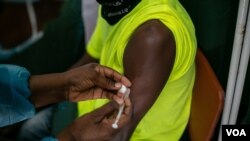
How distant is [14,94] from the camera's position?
123 centimetres

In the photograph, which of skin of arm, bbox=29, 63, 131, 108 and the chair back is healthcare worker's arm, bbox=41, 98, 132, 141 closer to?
skin of arm, bbox=29, 63, 131, 108

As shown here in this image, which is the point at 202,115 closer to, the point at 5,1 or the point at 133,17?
the point at 133,17

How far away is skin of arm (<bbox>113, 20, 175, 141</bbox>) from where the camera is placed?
1.08 meters

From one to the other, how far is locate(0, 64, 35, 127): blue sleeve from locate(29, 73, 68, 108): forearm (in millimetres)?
19

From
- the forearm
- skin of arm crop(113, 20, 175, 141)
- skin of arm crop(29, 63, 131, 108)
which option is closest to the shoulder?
skin of arm crop(113, 20, 175, 141)

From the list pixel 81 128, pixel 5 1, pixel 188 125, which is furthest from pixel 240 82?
pixel 5 1

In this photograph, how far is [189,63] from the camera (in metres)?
1.19

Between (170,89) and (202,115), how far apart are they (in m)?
0.12

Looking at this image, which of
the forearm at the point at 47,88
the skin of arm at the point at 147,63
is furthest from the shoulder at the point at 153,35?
the forearm at the point at 47,88

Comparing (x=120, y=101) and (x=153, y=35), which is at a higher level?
(x=153, y=35)

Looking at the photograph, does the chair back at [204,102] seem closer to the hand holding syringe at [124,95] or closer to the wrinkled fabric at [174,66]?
the wrinkled fabric at [174,66]

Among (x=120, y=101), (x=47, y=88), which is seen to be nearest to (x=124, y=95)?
(x=120, y=101)

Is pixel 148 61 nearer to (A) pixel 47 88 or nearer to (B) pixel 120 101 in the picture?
(B) pixel 120 101

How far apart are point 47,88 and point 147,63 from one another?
34cm
